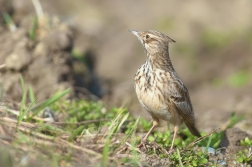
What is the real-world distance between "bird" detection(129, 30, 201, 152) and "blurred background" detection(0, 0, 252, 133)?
1.67 meters

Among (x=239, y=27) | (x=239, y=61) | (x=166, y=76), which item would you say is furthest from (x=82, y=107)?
(x=239, y=27)

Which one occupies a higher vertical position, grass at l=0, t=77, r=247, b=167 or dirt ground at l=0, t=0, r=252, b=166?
dirt ground at l=0, t=0, r=252, b=166

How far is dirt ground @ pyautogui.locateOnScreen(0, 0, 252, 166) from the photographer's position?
28.6 feet

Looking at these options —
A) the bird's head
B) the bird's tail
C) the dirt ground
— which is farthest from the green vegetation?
the bird's head

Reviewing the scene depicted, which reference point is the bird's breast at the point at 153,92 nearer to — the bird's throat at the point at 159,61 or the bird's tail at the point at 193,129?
the bird's throat at the point at 159,61

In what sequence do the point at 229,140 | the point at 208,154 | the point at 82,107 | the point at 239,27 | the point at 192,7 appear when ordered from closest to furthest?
1. the point at 208,154
2. the point at 229,140
3. the point at 82,107
4. the point at 239,27
5. the point at 192,7

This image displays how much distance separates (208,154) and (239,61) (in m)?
8.36

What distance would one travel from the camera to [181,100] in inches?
259

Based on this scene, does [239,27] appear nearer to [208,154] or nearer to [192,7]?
[192,7]

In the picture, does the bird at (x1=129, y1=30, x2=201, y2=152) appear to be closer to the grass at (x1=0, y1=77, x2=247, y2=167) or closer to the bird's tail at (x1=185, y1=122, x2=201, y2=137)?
the bird's tail at (x1=185, y1=122, x2=201, y2=137)

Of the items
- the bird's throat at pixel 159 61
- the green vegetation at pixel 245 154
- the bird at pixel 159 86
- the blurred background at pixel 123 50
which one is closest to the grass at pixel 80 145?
the green vegetation at pixel 245 154

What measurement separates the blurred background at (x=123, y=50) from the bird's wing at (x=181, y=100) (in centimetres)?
146

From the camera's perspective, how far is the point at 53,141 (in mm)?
4867

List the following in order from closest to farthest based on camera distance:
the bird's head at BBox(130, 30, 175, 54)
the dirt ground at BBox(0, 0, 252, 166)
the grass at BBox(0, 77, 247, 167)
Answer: the grass at BBox(0, 77, 247, 167)
the bird's head at BBox(130, 30, 175, 54)
the dirt ground at BBox(0, 0, 252, 166)
